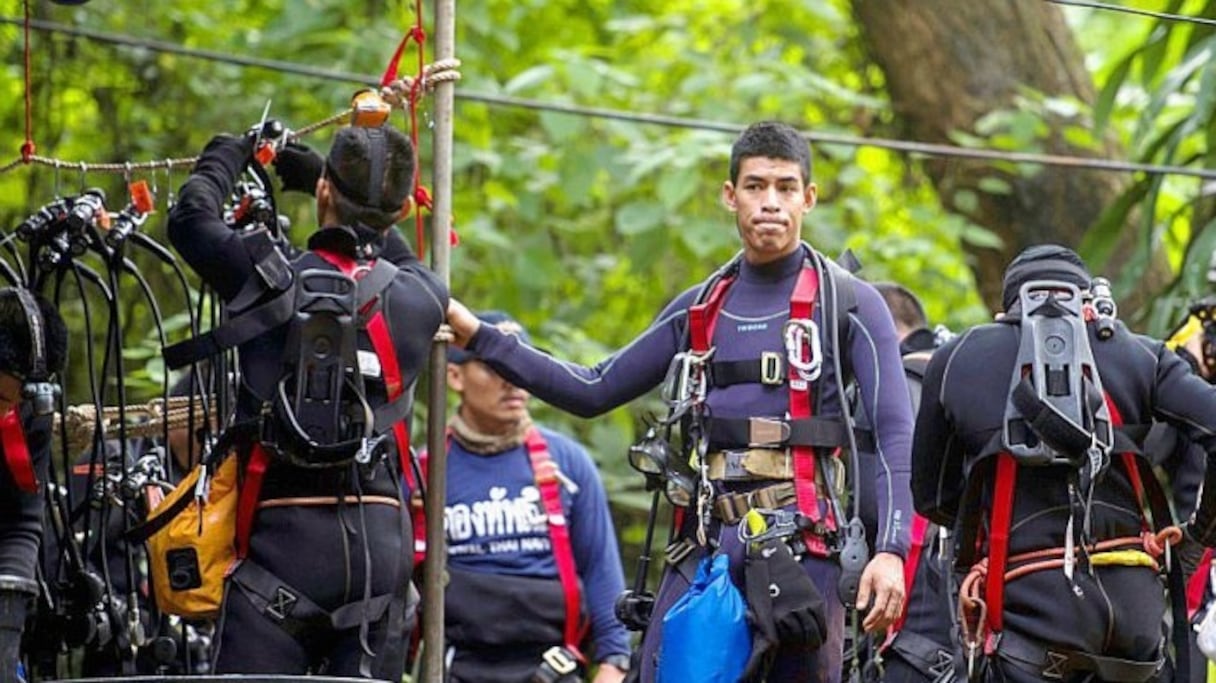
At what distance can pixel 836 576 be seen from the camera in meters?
6.80

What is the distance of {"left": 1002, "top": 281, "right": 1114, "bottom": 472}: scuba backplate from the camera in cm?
626

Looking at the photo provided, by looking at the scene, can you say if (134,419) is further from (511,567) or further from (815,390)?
(815,390)

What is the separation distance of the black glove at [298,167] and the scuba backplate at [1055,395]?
240cm

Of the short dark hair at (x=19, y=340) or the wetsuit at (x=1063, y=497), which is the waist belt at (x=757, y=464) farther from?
the short dark hair at (x=19, y=340)

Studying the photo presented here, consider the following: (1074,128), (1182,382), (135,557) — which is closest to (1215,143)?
(1074,128)

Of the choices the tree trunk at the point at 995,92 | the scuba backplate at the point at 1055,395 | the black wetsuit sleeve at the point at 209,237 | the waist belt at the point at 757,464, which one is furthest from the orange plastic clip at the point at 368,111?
the tree trunk at the point at 995,92

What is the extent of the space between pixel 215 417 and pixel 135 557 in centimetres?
61

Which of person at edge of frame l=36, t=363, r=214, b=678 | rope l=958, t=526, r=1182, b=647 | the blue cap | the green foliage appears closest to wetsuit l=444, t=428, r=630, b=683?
the blue cap

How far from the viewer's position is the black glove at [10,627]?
6738 millimetres

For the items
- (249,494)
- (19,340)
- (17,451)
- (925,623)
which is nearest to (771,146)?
(925,623)

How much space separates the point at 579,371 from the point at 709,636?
122cm

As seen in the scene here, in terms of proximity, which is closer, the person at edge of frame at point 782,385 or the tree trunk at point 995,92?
the person at edge of frame at point 782,385

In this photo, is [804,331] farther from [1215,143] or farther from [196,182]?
[1215,143]

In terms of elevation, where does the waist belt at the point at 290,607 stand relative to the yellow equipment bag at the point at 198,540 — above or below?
below
